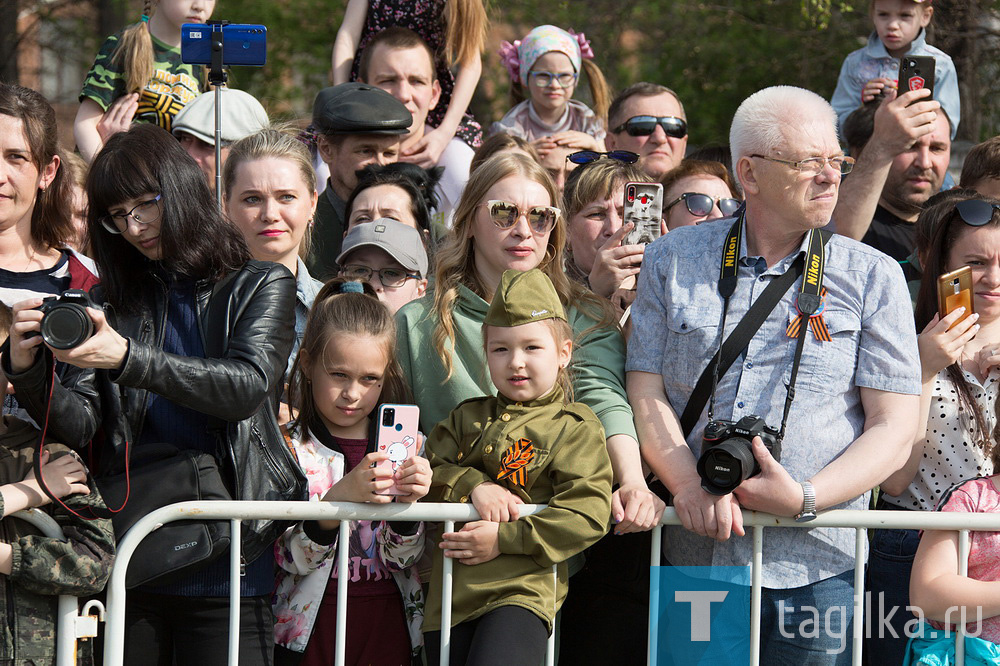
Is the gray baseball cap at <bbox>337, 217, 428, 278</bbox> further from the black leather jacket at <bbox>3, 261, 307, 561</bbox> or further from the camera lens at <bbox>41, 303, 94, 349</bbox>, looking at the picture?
the camera lens at <bbox>41, 303, 94, 349</bbox>

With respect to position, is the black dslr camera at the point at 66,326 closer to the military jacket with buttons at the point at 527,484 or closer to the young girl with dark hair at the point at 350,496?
the young girl with dark hair at the point at 350,496

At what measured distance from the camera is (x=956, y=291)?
3.71 metres

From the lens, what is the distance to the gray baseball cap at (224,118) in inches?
209

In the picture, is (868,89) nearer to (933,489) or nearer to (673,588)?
(933,489)

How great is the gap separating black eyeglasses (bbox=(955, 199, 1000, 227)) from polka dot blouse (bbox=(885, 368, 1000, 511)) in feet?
1.73

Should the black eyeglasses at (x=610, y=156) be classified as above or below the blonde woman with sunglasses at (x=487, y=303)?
above

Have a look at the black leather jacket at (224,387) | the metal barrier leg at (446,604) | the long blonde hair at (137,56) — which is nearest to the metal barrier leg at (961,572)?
the metal barrier leg at (446,604)

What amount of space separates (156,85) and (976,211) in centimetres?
387

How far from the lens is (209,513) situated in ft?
10.4

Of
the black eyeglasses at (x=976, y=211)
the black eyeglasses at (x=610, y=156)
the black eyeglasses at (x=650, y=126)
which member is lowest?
the black eyeglasses at (x=976, y=211)

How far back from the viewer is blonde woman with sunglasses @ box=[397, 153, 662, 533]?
3.71 m

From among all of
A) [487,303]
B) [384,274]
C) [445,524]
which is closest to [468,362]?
[487,303]

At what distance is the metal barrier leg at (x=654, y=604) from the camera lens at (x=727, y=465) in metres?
0.26

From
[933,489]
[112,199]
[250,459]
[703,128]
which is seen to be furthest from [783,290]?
[703,128]
